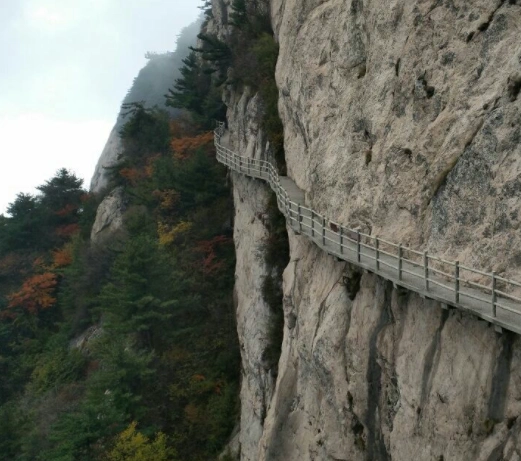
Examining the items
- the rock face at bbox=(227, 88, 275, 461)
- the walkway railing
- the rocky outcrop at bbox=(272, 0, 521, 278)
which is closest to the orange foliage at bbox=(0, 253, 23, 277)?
the rock face at bbox=(227, 88, 275, 461)

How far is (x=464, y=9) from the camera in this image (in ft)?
40.4

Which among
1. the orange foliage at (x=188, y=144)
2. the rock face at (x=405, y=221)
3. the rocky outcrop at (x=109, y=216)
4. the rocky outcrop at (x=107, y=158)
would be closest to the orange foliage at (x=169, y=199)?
the orange foliage at (x=188, y=144)

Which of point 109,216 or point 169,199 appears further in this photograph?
point 109,216

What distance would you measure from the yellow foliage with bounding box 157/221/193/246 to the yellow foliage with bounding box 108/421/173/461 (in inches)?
546

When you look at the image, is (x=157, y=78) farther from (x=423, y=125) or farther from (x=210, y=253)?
(x=423, y=125)

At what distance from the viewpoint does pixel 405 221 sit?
12555 millimetres

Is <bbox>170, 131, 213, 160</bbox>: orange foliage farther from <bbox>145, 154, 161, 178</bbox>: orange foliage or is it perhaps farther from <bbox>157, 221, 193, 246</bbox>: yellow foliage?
<bbox>157, 221, 193, 246</bbox>: yellow foliage

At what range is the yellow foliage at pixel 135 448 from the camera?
22.0 metres

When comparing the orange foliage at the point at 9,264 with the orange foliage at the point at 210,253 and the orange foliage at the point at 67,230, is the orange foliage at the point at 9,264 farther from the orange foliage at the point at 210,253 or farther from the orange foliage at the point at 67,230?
the orange foliage at the point at 210,253

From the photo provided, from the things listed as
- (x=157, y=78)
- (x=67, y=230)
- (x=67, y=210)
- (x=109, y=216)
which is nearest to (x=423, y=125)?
(x=109, y=216)

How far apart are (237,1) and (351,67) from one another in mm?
21008

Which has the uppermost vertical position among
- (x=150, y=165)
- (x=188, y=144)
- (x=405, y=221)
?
(x=188, y=144)

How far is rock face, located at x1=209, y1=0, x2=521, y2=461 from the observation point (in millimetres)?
9336

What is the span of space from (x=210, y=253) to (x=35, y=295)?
16.6 meters
